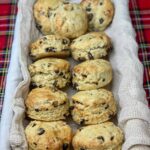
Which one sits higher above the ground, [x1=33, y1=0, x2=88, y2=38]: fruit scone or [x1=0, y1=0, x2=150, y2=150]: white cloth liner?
[x1=33, y1=0, x2=88, y2=38]: fruit scone

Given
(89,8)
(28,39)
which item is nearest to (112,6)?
(89,8)

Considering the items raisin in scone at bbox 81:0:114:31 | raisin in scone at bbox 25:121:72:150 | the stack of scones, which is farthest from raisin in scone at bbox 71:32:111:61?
raisin in scone at bbox 25:121:72:150

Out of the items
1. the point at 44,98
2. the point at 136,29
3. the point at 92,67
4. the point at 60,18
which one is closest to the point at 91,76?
the point at 92,67

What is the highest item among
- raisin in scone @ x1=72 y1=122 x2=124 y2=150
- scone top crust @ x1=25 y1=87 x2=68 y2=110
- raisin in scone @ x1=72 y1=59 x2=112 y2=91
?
raisin in scone @ x1=72 y1=59 x2=112 y2=91

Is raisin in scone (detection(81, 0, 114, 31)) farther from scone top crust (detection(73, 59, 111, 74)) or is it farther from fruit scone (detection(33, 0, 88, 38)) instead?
scone top crust (detection(73, 59, 111, 74))

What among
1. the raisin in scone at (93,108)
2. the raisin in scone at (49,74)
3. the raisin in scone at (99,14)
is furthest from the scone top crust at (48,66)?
the raisin in scone at (99,14)

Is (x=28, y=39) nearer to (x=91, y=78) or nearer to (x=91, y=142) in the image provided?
(x=91, y=78)
